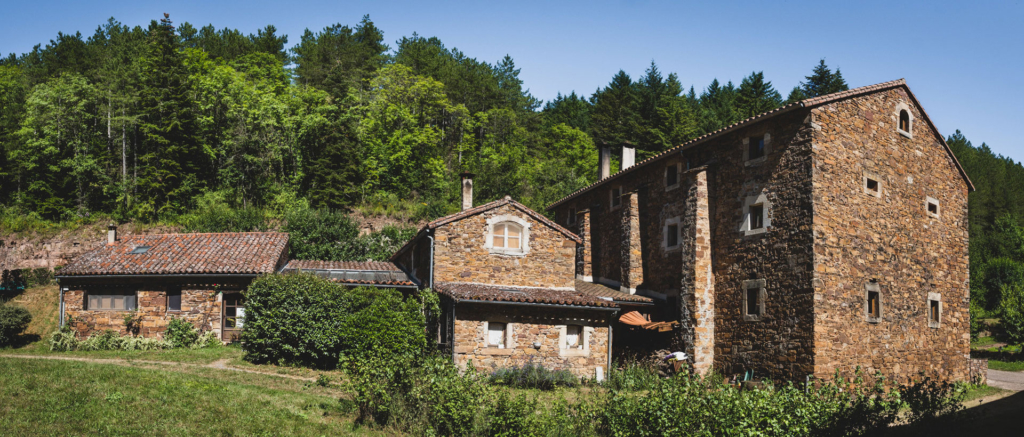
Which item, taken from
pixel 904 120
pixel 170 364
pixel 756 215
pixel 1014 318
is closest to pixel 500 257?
pixel 756 215

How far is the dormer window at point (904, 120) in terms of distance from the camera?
2122cm

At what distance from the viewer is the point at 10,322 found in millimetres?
23422

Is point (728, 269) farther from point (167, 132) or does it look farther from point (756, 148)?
point (167, 132)

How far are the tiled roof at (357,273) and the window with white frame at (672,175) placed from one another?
10284mm

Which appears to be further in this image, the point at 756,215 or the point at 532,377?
the point at 756,215

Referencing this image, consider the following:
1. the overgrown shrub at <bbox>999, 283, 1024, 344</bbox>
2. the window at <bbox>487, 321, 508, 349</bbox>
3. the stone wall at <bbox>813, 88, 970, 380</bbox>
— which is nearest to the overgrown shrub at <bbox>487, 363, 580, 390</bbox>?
the window at <bbox>487, 321, 508, 349</bbox>

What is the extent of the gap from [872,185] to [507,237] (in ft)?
38.6

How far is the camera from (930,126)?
2231 cm

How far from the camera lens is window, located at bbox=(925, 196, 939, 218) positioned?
21781 millimetres

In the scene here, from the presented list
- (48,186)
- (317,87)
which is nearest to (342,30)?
(317,87)

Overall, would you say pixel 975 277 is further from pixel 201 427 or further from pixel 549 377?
pixel 201 427

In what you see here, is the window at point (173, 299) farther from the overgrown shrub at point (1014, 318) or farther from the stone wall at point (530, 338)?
the overgrown shrub at point (1014, 318)

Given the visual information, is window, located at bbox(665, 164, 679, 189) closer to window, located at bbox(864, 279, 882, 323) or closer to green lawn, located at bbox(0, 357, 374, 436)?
window, located at bbox(864, 279, 882, 323)

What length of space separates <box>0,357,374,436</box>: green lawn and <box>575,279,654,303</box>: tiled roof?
10.9 m
